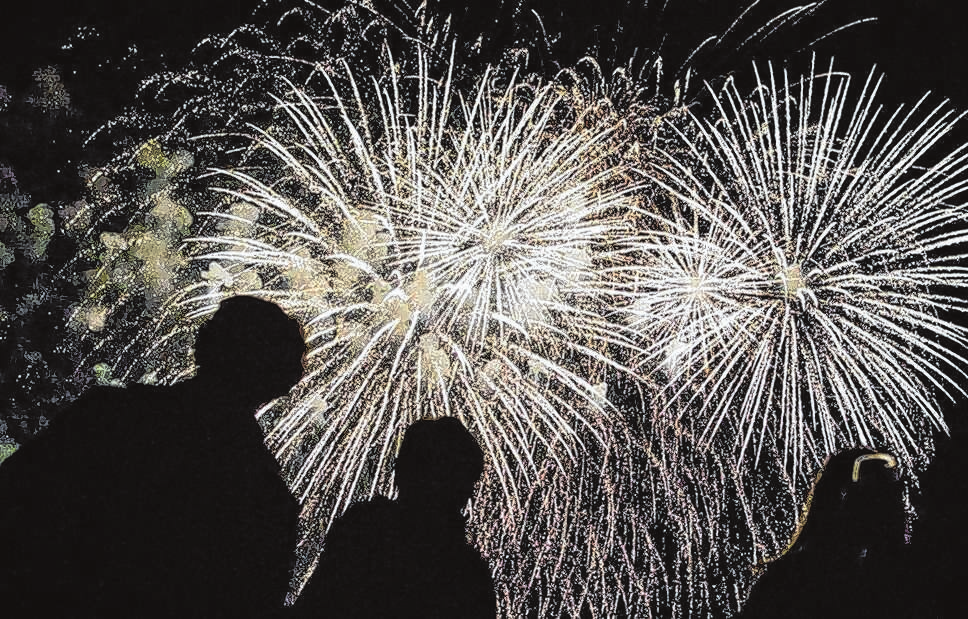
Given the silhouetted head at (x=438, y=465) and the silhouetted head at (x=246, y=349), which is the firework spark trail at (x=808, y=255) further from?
the silhouetted head at (x=246, y=349)

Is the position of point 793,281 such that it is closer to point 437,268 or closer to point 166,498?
point 437,268

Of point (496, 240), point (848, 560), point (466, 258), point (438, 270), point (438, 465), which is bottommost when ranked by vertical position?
point (438, 465)

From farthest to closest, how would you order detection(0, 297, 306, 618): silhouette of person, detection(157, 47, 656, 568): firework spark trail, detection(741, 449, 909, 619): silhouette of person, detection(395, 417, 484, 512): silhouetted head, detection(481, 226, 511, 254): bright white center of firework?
detection(481, 226, 511, 254): bright white center of firework, detection(157, 47, 656, 568): firework spark trail, detection(741, 449, 909, 619): silhouette of person, detection(395, 417, 484, 512): silhouetted head, detection(0, 297, 306, 618): silhouette of person

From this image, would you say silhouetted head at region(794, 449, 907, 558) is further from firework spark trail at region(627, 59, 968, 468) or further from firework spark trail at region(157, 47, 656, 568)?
firework spark trail at region(157, 47, 656, 568)

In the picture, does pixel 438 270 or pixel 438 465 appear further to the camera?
Result: pixel 438 270

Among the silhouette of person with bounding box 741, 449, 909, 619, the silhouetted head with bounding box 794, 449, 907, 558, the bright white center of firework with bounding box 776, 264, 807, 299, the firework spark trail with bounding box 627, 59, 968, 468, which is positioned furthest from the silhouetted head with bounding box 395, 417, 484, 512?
the bright white center of firework with bounding box 776, 264, 807, 299

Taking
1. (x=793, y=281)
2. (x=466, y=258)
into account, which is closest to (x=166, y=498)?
(x=466, y=258)

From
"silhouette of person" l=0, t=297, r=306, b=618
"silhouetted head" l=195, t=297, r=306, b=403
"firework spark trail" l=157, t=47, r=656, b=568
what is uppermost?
"firework spark trail" l=157, t=47, r=656, b=568
